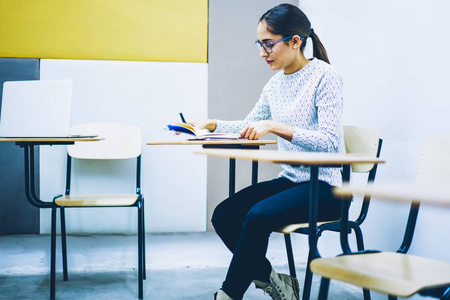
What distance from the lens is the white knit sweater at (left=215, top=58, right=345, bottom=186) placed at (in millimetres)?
1781

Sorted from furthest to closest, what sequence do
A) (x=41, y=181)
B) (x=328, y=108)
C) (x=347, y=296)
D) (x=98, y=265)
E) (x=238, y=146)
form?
(x=41, y=181) → (x=98, y=265) → (x=347, y=296) → (x=238, y=146) → (x=328, y=108)

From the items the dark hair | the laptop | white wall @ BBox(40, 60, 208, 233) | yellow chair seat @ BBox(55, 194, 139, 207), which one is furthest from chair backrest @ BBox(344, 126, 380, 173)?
white wall @ BBox(40, 60, 208, 233)

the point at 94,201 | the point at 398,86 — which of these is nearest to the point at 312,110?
the point at 398,86

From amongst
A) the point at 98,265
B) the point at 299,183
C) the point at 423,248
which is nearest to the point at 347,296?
the point at 423,248

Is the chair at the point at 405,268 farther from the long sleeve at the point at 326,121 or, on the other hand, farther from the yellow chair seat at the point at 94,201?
the yellow chair seat at the point at 94,201

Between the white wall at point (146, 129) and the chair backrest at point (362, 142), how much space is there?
1.56 metres

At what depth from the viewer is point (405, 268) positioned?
4.08 ft

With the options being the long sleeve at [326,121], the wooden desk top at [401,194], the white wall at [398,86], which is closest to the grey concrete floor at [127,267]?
the white wall at [398,86]

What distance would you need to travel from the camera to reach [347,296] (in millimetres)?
2369

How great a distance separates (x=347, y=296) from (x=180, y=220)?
59.1 inches

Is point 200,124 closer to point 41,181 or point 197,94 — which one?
point 197,94

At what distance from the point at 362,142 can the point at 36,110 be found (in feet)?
4.70

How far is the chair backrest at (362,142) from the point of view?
2002 millimetres

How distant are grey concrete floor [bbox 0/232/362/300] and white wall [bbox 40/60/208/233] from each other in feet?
0.44
